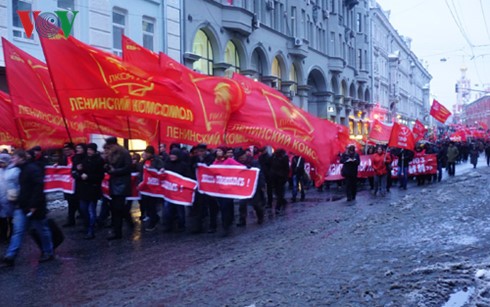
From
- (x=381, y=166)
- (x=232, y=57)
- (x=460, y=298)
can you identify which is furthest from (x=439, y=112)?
(x=460, y=298)

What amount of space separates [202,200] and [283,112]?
2437mm

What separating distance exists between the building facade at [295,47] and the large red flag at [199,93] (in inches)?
516

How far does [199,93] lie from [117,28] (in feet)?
37.3

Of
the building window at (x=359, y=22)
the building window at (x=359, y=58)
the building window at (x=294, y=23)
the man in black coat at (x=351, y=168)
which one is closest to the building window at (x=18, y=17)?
the man in black coat at (x=351, y=168)

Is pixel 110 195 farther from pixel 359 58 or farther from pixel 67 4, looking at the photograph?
pixel 359 58

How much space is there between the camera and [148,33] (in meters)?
22.3

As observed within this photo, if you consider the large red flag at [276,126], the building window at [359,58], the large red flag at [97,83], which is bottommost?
the large red flag at [276,126]

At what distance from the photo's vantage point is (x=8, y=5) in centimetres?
1630

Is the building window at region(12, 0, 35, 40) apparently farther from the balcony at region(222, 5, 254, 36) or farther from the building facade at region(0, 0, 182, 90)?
the balcony at region(222, 5, 254, 36)

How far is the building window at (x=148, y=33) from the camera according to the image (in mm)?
22203

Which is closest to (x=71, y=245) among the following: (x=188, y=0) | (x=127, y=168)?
(x=127, y=168)

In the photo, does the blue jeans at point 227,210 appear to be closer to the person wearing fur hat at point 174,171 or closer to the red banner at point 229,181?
the red banner at point 229,181

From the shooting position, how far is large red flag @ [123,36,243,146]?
10.3m

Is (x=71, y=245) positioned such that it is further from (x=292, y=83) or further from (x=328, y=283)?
(x=292, y=83)
